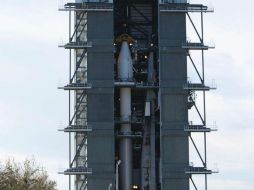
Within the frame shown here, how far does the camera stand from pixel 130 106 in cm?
9650

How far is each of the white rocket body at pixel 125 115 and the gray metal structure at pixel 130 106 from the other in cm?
13

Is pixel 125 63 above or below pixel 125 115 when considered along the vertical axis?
above

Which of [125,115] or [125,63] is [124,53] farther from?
[125,115]

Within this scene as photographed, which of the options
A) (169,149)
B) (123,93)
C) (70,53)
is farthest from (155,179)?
(70,53)

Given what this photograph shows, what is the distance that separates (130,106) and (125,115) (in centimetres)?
146

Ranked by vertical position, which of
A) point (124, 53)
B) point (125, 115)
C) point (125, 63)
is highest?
point (124, 53)

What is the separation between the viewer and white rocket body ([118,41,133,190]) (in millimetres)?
95125

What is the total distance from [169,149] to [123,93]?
33.8ft

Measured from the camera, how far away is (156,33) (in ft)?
333

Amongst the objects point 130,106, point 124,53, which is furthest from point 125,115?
point 124,53

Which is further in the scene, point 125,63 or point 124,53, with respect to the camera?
point 124,53

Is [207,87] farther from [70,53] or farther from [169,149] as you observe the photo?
[70,53]

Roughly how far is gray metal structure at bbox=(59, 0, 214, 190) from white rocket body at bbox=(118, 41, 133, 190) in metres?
0.13

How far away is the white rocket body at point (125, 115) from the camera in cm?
9512
